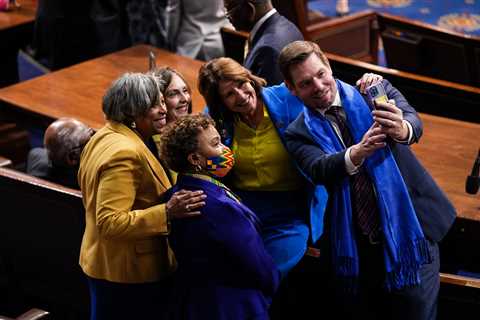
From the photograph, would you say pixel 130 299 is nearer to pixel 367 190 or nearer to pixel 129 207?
pixel 129 207

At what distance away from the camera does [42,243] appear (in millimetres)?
3338

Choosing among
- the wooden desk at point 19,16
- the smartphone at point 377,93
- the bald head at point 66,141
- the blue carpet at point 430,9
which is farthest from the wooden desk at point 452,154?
the blue carpet at point 430,9

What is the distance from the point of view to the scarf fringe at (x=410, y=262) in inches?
101

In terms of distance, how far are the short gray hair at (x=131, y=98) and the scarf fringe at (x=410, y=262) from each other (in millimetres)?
818

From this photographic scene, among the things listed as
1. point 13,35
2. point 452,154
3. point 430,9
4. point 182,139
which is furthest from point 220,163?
point 430,9

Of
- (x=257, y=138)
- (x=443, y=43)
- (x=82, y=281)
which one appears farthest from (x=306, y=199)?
(x=443, y=43)

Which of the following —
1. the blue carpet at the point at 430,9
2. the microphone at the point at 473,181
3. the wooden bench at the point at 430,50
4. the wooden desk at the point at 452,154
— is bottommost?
the blue carpet at the point at 430,9

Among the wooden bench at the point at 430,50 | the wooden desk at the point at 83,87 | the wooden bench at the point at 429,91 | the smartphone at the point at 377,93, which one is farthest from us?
the wooden bench at the point at 430,50

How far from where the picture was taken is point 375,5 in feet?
24.1

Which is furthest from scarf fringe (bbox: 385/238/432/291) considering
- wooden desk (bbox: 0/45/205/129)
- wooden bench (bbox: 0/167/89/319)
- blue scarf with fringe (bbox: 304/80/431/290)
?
wooden desk (bbox: 0/45/205/129)

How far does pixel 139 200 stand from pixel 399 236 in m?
0.74

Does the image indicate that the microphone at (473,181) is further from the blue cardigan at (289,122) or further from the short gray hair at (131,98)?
the short gray hair at (131,98)

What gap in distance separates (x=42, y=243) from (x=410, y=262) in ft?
4.62

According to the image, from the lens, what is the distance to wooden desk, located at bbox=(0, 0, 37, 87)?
17.4 feet
